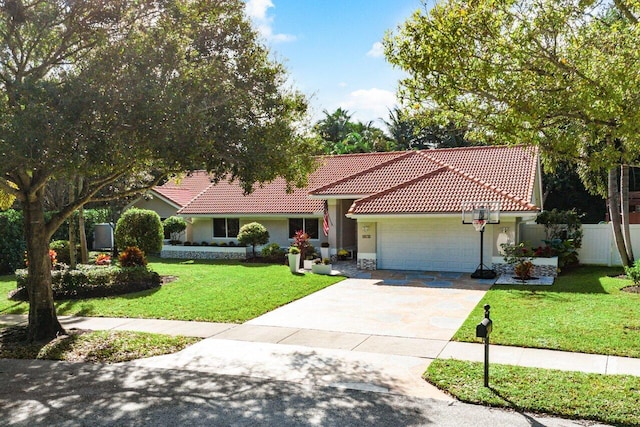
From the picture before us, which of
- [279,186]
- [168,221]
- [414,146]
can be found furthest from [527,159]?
[414,146]

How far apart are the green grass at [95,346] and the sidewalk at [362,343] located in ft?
2.11

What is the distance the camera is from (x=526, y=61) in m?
7.41

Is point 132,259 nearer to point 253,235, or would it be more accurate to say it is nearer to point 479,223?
point 253,235

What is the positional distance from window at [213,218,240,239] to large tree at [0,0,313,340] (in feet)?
51.7

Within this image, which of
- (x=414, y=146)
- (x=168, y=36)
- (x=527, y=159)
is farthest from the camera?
(x=414, y=146)

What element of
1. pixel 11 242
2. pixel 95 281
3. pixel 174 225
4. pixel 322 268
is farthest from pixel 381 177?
pixel 11 242

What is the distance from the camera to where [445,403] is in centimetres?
689

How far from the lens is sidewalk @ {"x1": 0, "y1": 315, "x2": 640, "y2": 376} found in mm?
8406

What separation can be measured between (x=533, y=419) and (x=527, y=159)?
1766 centimetres

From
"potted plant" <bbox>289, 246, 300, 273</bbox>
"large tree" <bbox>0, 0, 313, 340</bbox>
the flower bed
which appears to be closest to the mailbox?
"large tree" <bbox>0, 0, 313, 340</bbox>

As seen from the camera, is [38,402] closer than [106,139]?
Yes

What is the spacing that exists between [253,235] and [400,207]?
7.63 m

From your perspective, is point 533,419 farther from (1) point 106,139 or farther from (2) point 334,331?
(1) point 106,139

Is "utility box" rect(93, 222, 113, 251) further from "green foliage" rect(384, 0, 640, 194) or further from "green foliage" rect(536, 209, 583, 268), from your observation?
"green foliage" rect(384, 0, 640, 194)
